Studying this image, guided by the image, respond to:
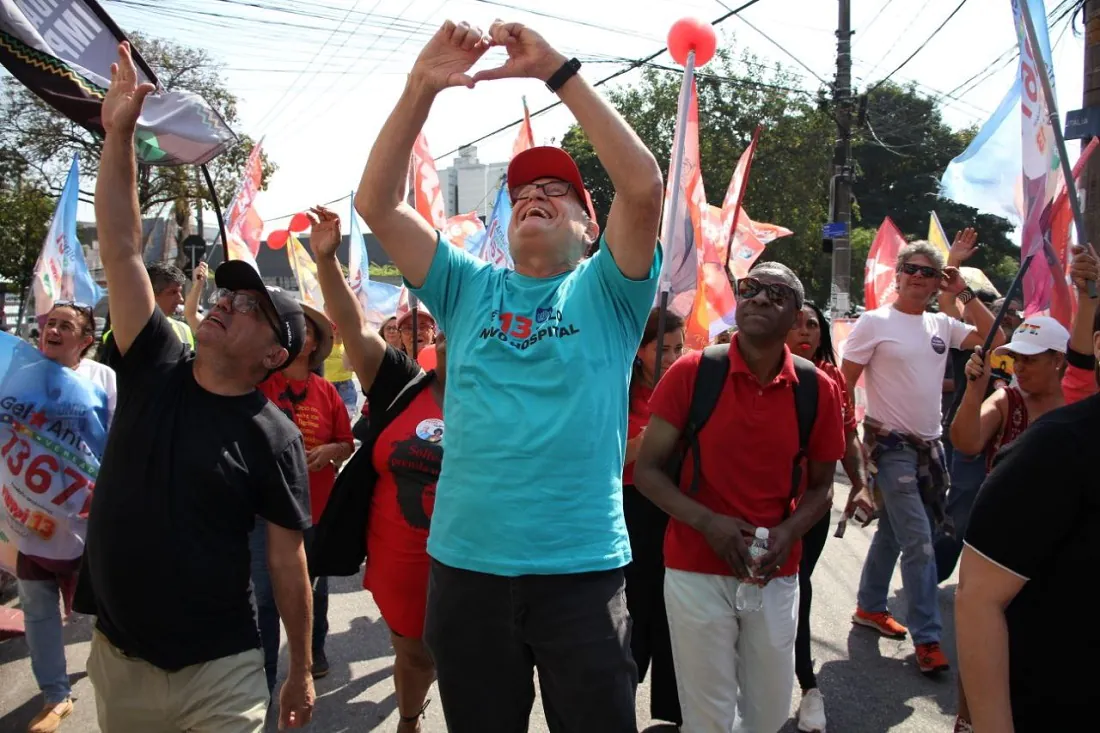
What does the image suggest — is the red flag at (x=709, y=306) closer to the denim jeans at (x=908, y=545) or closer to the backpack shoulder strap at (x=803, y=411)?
the denim jeans at (x=908, y=545)

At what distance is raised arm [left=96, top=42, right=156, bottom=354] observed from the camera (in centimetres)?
228

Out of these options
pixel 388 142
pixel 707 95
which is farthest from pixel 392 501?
pixel 707 95

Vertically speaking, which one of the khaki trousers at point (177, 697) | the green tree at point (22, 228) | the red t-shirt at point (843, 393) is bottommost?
the khaki trousers at point (177, 697)

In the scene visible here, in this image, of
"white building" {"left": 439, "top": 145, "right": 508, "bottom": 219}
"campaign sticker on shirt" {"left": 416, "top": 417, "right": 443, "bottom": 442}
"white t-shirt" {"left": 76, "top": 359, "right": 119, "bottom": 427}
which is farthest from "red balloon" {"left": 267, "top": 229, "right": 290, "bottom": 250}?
"white building" {"left": 439, "top": 145, "right": 508, "bottom": 219}

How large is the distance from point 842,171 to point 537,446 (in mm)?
14336

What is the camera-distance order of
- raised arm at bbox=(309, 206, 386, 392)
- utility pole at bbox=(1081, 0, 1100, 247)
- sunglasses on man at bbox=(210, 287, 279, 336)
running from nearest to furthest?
sunglasses on man at bbox=(210, 287, 279, 336) → raised arm at bbox=(309, 206, 386, 392) → utility pole at bbox=(1081, 0, 1100, 247)

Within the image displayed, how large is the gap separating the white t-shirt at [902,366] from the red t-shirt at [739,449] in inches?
72.0

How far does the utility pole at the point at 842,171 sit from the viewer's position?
555 inches

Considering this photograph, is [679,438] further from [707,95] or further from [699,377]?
[707,95]

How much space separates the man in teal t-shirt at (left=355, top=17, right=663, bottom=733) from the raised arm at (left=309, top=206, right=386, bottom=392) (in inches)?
27.4

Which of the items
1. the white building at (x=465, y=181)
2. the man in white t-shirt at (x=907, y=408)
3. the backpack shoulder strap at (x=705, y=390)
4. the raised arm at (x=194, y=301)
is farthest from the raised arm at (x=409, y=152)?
the white building at (x=465, y=181)

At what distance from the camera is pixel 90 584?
242 cm

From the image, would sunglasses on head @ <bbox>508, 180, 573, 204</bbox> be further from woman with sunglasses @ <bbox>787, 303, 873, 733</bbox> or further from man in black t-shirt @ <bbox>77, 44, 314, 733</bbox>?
woman with sunglasses @ <bbox>787, 303, 873, 733</bbox>

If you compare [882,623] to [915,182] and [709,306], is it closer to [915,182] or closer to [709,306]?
[709,306]
